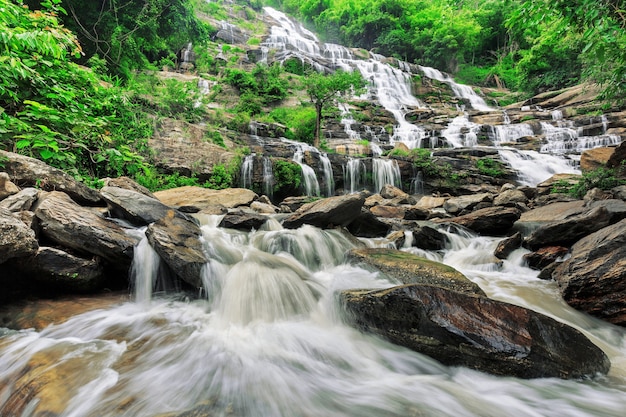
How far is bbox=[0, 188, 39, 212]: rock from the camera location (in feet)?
11.1

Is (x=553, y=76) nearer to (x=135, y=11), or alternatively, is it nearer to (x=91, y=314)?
(x=135, y=11)

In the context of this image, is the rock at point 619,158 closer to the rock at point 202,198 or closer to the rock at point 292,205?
the rock at point 292,205

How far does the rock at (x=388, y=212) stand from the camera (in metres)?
9.55

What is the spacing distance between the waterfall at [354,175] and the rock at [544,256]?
8838 millimetres

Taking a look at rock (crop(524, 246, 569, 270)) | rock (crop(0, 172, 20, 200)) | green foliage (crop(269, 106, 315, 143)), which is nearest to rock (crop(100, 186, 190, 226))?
rock (crop(0, 172, 20, 200))

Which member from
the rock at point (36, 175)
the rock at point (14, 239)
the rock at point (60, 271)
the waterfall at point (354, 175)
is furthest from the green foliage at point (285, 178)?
the rock at point (14, 239)

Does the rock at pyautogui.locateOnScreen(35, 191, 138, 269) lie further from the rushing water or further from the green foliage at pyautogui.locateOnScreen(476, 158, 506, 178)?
the green foliage at pyautogui.locateOnScreen(476, 158, 506, 178)

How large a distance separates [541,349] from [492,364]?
0.42m

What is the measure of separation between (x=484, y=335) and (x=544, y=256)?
3794 mm

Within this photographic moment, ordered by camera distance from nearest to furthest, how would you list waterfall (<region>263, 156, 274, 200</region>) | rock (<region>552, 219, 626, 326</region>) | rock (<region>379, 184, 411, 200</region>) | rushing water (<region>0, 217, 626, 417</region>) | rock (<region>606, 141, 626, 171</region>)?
rushing water (<region>0, 217, 626, 417</region>)
rock (<region>552, 219, 626, 326</region>)
rock (<region>606, 141, 626, 171</region>)
waterfall (<region>263, 156, 274, 200</region>)
rock (<region>379, 184, 411, 200</region>)

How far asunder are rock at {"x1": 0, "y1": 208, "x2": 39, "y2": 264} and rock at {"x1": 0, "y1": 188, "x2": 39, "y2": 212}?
64 cm

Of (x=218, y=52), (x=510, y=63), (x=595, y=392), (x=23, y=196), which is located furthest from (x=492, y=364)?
(x=510, y=63)

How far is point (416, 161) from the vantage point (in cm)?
1468

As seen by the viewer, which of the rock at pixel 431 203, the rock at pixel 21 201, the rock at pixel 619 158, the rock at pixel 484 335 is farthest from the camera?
the rock at pixel 431 203
